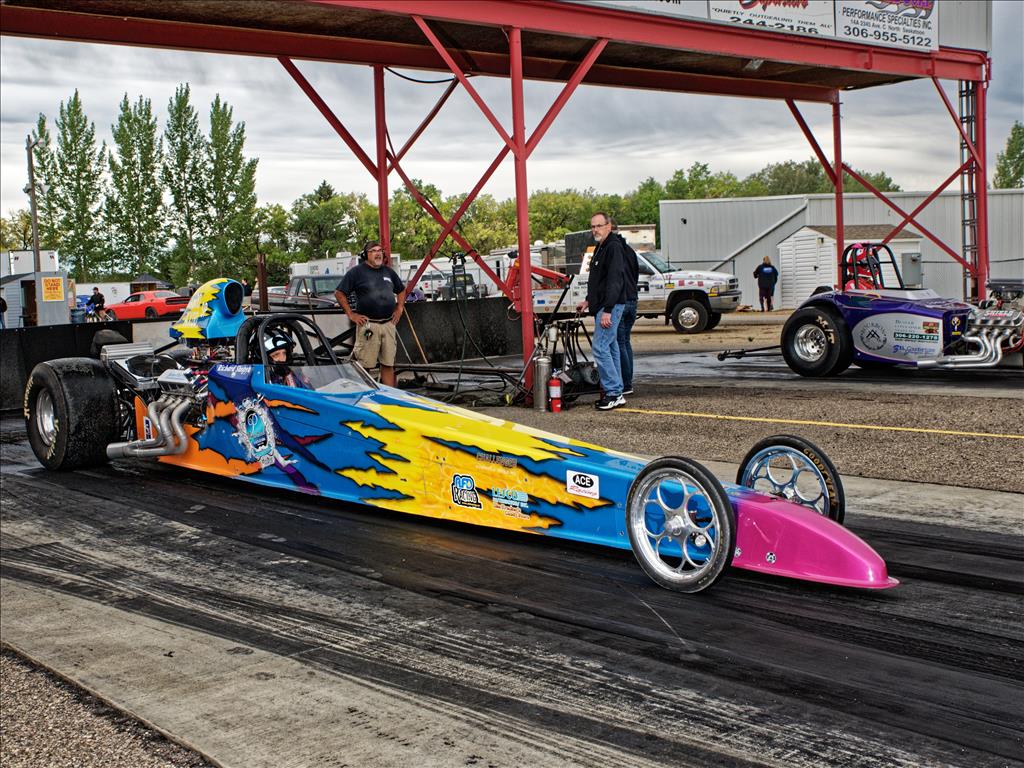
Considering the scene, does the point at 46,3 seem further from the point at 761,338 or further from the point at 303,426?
the point at 761,338

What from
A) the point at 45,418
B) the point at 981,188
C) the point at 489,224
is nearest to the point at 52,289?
the point at 45,418

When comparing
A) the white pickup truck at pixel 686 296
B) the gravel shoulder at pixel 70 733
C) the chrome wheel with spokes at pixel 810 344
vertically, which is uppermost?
the white pickup truck at pixel 686 296

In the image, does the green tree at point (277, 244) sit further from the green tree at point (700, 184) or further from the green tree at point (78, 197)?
the green tree at point (700, 184)

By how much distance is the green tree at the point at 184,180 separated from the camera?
221 feet

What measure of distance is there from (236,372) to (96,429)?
202 cm

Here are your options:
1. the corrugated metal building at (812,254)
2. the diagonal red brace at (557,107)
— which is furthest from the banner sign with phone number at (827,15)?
the corrugated metal building at (812,254)

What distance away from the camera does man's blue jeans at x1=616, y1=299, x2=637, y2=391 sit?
10984 millimetres

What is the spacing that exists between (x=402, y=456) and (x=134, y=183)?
218 ft

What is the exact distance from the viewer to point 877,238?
41625 millimetres

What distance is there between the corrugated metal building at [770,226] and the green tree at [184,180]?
35.2 m

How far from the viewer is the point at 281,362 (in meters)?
7.59

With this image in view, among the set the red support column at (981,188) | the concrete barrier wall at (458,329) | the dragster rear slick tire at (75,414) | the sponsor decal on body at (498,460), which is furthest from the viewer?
the red support column at (981,188)

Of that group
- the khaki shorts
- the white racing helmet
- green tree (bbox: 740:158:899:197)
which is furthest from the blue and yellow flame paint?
green tree (bbox: 740:158:899:197)

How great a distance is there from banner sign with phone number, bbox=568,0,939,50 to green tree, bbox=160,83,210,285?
186ft
